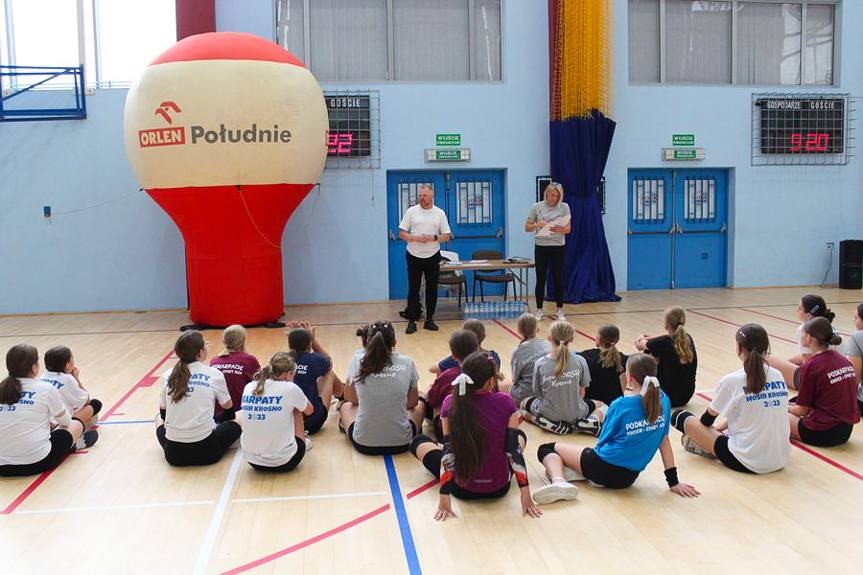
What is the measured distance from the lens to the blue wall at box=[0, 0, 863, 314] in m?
10.6

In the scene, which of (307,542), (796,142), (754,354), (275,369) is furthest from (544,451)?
(796,142)

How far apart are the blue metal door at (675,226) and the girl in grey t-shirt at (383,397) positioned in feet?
26.5

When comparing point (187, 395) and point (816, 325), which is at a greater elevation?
point (816, 325)

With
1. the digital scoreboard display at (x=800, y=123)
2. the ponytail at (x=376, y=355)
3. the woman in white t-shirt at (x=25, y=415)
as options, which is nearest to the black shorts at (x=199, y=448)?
the woman in white t-shirt at (x=25, y=415)

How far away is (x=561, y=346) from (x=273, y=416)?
1773 mm

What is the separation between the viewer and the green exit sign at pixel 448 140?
36.6 ft

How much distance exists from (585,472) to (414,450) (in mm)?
954

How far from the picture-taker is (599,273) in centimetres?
1112

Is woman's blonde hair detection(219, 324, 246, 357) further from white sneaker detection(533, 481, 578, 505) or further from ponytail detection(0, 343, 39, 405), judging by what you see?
white sneaker detection(533, 481, 578, 505)

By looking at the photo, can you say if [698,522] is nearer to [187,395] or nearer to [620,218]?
[187,395]

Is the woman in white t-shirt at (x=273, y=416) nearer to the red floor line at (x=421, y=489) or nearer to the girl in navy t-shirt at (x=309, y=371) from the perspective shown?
the girl in navy t-shirt at (x=309, y=371)

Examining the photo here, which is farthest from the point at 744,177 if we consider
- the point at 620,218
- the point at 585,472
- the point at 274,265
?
the point at 585,472

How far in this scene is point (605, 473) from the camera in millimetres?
3951

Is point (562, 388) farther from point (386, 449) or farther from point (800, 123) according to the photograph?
point (800, 123)
